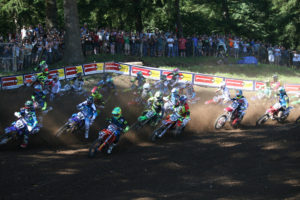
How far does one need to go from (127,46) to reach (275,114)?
1327cm

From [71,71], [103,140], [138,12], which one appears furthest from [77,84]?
[138,12]

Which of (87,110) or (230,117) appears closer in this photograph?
(87,110)

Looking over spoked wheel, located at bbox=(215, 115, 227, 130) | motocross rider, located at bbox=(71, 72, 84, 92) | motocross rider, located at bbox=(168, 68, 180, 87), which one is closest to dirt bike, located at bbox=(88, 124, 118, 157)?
spoked wheel, located at bbox=(215, 115, 227, 130)

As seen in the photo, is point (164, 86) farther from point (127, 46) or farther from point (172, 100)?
point (127, 46)

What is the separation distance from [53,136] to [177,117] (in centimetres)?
573

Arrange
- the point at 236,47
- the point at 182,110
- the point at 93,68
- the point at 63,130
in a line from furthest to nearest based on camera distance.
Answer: the point at 236,47 → the point at 93,68 → the point at 182,110 → the point at 63,130

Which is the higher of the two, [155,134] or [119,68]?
[119,68]

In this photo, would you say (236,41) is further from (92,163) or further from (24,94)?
(92,163)

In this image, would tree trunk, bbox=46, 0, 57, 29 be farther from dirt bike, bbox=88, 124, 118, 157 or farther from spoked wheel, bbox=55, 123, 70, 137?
dirt bike, bbox=88, 124, 118, 157

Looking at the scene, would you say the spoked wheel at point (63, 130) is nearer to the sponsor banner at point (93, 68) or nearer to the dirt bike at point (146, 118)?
the dirt bike at point (146, 118)

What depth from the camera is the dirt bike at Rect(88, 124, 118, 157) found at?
13.2 m

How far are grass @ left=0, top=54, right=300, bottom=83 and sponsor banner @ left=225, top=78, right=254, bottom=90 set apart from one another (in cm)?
184

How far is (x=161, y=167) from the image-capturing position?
39.8ft

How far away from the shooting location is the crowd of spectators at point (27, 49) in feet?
75.1
